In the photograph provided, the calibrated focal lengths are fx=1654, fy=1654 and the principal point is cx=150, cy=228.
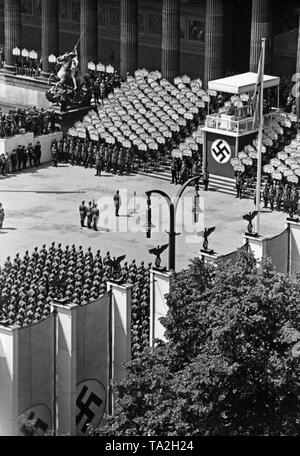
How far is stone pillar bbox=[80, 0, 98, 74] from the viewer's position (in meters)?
106

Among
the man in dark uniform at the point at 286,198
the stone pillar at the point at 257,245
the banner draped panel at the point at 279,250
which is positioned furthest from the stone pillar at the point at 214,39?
the stone pillar at the point at 257,245

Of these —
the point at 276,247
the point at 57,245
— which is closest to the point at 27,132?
the point at 57,245

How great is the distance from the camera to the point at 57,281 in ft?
212

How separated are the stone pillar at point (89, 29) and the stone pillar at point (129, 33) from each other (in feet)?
10.6

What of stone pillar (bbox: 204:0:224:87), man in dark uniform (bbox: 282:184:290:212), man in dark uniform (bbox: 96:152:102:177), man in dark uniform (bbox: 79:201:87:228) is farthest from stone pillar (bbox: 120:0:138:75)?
man in dark uniform (bbox: 79:201:87:228)

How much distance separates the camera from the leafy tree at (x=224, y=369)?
5275 cm

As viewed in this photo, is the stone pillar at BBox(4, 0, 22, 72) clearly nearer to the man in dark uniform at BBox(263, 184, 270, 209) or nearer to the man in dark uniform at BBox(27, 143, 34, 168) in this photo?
the man in dark uniform at BBox(27, 143, 34, 168)

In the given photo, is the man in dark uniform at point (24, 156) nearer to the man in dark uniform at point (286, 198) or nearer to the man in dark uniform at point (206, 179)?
the man in dark uniform at point (206, 179)

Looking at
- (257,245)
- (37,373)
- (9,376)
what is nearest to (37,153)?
(257,245)

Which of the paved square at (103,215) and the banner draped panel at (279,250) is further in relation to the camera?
the paved square at (103,215)

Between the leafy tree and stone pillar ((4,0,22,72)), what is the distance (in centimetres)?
5590

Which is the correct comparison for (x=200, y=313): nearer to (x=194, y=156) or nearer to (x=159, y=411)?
(x=159, y=411)

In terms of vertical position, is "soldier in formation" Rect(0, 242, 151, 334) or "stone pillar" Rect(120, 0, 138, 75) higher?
"stone pillar" Rect(120, 0, 138, 75)

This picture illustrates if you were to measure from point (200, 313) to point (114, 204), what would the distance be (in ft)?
102
